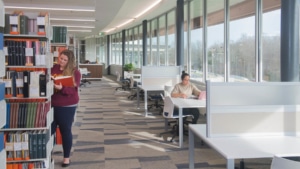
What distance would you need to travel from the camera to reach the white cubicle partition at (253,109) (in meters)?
2.83

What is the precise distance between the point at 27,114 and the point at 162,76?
16.5ft

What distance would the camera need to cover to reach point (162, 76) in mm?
7949

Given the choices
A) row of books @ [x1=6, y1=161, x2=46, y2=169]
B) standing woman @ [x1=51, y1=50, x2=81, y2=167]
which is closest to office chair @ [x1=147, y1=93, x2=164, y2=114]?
standing woman @ [x1=51, y1=50, x2=81, y2=167]

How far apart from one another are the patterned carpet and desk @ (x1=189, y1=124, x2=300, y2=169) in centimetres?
116

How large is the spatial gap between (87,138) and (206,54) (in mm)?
3837

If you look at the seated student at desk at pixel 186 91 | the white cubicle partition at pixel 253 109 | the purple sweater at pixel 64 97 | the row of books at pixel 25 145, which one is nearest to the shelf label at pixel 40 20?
the purple sweater at pixel 64 97

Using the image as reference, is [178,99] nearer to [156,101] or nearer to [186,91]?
[186,91]

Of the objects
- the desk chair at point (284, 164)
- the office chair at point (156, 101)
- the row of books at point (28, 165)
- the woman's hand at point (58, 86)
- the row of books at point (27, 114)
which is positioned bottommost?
the row of books at point (28, 165)

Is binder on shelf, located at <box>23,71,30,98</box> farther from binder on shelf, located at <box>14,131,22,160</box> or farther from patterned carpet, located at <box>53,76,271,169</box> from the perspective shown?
patterned carpet, located at <box>53,76,271,169</box>

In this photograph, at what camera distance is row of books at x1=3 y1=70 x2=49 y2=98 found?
3.13m

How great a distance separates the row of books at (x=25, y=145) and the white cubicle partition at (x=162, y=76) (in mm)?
4784

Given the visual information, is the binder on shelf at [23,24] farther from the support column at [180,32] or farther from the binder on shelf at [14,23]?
the support column at [180,32]

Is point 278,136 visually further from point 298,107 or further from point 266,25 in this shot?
point 266,25

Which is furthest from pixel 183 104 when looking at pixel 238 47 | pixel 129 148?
pixel 238 47
